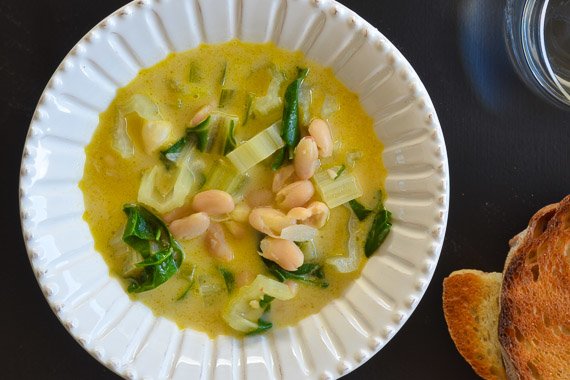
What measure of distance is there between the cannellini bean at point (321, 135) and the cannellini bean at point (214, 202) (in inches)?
12.6

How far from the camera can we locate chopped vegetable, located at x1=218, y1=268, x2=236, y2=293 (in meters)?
2.30

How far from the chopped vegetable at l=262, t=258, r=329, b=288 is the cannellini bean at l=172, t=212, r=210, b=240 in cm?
23

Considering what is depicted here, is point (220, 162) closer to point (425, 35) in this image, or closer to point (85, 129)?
point (85, 129)

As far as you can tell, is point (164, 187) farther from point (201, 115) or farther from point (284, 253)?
point (284, 253)

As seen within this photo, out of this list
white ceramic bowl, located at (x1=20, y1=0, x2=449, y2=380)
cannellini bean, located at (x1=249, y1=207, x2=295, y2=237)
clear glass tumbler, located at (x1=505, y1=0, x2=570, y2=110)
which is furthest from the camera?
Answer: clear glass tumbler, located at (x1=505, y1=0, x2=570, y2=110)

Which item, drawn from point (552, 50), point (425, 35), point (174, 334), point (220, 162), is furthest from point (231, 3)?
point (552, 50)

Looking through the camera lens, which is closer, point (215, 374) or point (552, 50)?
point (215, 374)

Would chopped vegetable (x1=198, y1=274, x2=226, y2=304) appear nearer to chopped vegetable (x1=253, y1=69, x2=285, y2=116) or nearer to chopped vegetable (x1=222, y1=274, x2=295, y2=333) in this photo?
chopped vegetable (x1=222, y1=274, x2=295, y2=333)

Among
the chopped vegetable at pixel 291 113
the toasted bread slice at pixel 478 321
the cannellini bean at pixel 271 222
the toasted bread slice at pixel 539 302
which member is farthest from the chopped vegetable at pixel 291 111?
the toasted bread slice at pixel 539 302

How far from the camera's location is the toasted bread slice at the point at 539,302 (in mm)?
2443

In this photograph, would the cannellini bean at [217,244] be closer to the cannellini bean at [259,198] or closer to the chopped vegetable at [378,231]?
the cannellini bean at [259,198]

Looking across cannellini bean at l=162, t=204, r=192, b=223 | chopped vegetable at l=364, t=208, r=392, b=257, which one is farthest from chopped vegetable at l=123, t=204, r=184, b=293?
chopped vegetable at l=364, t=208, r=392, b=257

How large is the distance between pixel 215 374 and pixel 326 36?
1111 mm

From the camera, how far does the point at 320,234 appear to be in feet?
7.65
